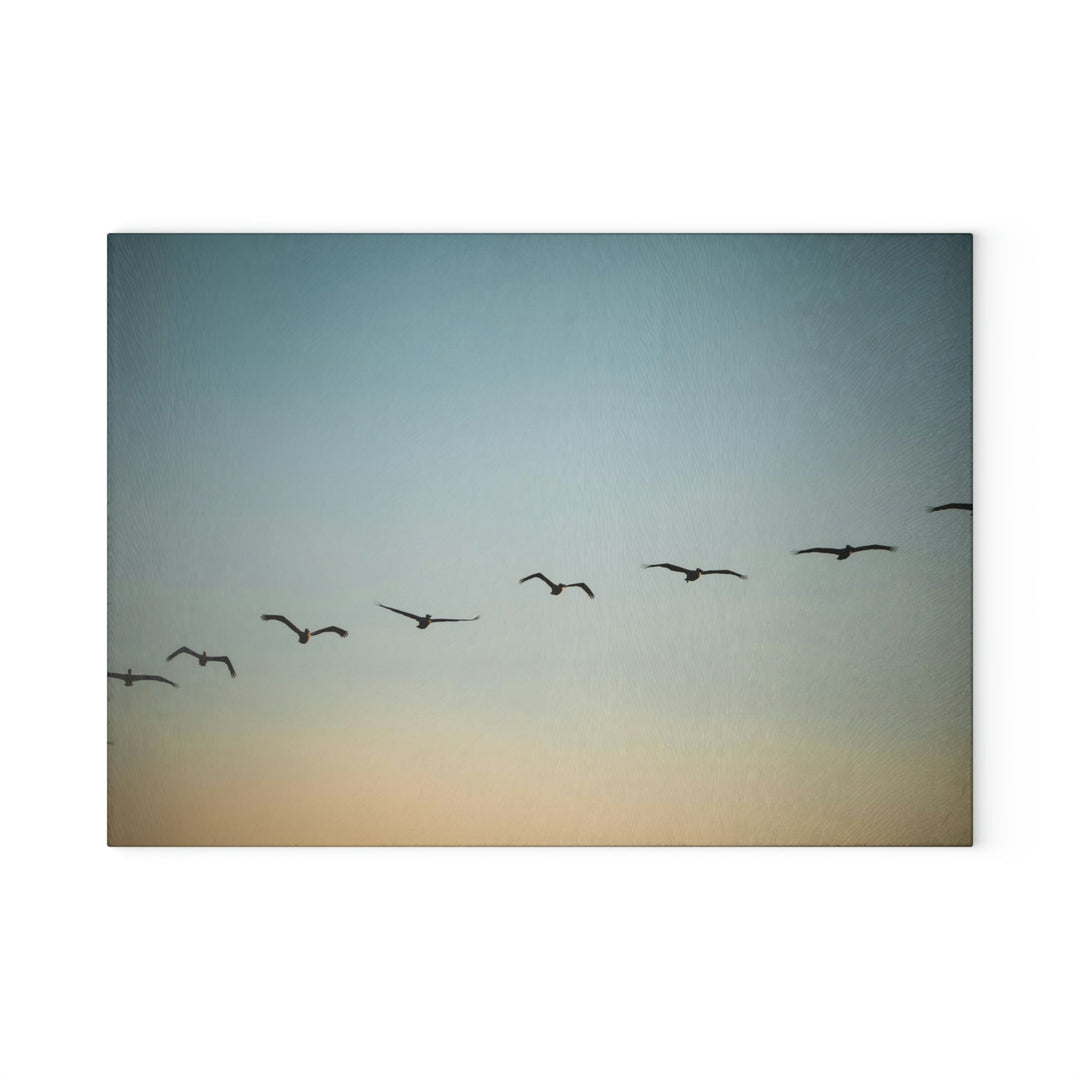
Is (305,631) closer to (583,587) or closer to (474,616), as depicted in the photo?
Answer: (474,616)

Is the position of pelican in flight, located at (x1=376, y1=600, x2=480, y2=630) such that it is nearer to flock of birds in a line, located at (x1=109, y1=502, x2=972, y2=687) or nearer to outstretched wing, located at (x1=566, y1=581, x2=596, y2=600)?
flock of birds in a line, located at (x1=109, y1=502, x2=972, y2=687)

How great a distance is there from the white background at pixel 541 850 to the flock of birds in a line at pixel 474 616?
0.10 metres

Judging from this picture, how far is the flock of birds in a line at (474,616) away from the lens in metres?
1.76

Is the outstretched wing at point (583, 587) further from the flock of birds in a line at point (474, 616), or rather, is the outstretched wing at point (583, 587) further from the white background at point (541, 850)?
the white background at point (541, 850)

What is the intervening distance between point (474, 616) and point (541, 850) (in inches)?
16.6

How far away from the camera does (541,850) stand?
1786 millimetres

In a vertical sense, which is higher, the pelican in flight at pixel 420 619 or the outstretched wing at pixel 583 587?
the outstretched wing at pixel 583 587

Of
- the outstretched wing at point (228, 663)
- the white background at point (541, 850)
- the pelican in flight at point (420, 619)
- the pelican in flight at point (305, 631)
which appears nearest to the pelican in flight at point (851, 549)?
the white background at point (541, 850)

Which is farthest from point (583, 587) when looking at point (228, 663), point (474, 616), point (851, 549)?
point (228, 663)

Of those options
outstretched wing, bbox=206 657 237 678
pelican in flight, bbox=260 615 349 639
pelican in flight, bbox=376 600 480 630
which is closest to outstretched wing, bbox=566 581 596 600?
pelican in flight, bbox=376 600 480 630

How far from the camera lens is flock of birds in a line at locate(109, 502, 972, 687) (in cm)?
176

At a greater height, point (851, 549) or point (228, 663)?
point (851, 549)

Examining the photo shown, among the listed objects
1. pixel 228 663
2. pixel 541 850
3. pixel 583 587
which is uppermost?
pixel 583 587
